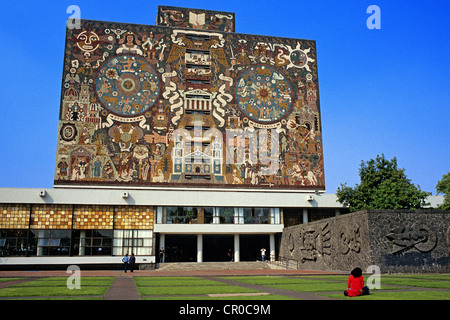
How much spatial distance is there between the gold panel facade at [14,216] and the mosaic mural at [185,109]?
12.4 ft

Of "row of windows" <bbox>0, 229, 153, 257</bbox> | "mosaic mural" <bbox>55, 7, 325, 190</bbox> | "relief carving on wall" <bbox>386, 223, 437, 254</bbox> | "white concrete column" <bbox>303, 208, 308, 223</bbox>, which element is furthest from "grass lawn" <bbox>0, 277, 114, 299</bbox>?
"white concrete column" <bbox>303, 208, 308, 223</bbox>

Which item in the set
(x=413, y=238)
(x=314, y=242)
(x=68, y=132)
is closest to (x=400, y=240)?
(x=413, y=238)

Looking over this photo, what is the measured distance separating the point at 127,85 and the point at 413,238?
2779cm

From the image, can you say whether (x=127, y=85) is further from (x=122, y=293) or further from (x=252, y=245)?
(x=122, y=293)

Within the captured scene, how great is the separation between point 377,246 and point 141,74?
26934mm

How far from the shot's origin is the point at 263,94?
4219cm

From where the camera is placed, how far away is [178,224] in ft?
120

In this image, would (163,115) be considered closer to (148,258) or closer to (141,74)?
(141,74)

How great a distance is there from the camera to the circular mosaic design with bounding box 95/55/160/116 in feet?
129

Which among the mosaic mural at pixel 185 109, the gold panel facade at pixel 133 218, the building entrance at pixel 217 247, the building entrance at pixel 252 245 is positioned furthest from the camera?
the building entrance at pixel 252 245

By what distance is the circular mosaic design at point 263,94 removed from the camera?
41.5 meters

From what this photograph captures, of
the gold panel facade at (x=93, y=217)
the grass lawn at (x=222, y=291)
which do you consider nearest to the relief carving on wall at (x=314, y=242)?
the grass lawn at (x=222, y=291)

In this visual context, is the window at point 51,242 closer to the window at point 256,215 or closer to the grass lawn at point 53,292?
the window at point 256,215
